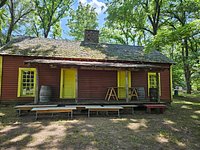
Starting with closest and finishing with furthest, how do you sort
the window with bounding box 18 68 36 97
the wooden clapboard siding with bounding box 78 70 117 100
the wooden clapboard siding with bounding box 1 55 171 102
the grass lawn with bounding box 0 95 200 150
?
the grass lawn with bounding box 0 95 200 150 < the wooden clapboard siding with bounding box 1 55 171 102 < the window with bounding box 18 68 36 97 < the wooden clapboard siding with bounding box 78 70 117 100

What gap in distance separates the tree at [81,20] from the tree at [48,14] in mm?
2927

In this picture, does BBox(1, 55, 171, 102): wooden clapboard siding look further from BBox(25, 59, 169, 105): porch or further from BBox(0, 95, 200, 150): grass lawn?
BBox(0, 95, 200, 150): grass lawn

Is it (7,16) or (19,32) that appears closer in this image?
(7,16)

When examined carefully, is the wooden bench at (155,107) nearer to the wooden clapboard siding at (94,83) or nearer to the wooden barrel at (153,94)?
the wooden barrel at (153,94)

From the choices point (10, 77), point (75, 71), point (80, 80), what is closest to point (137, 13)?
point (80, 80)

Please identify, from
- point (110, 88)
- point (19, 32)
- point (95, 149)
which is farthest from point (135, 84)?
point (19, 32)

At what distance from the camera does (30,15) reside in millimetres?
23922

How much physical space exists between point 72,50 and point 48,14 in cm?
1349

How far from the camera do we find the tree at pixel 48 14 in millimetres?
22062

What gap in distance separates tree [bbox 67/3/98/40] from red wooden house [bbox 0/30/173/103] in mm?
14661

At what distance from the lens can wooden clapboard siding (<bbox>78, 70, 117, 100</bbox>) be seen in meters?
11.1

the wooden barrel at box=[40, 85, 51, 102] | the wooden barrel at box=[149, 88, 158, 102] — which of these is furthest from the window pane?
the wooden barrel at box=[149, 88, 158, 102]

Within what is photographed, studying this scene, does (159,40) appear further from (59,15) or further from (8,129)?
(59,15)

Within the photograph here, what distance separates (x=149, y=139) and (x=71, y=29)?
25.6 meters
